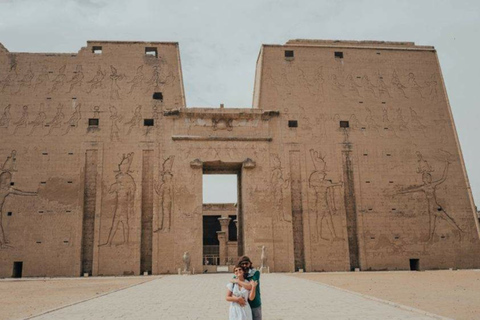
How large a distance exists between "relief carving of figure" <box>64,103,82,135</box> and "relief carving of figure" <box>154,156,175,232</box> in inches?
172

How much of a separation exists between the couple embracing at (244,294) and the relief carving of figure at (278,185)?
1502cm

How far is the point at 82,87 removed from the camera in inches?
806

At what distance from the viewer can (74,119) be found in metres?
20.0

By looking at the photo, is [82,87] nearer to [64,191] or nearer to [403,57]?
[64,191]

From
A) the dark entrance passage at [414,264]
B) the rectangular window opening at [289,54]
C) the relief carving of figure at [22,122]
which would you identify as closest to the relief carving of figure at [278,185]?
the rectangular window opening at [289,54]

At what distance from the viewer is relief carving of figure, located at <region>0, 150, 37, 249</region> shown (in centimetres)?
1849

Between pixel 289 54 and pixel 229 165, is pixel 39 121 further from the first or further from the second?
pixel 289 54

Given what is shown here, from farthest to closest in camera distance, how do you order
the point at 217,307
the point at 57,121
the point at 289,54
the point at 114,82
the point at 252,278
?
the point at 289,54
the point at 114,82
the point at 57,121
the point at 217,307
the point at 252,278

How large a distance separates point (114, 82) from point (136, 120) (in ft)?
7.03

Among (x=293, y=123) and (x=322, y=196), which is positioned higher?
(x=293, y=123)

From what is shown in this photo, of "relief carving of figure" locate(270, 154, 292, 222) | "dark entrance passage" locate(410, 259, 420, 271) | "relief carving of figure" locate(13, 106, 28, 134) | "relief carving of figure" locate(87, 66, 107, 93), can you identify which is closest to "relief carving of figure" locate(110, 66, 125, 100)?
"relief carving of figure" locate(87, 66, 107, 93)

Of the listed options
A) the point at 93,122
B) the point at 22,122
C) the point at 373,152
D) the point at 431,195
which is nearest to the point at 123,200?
the point at 93,122

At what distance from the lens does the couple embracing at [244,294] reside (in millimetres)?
4266

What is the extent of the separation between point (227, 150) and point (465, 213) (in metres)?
11.2
